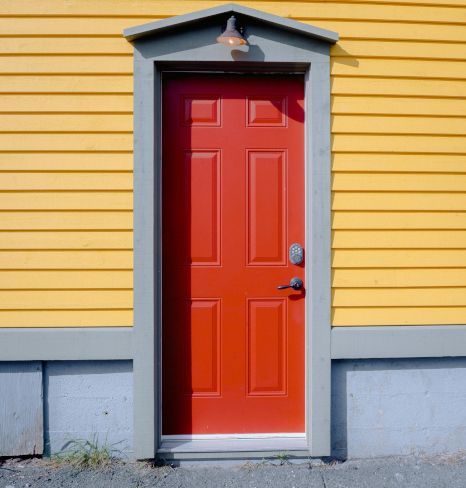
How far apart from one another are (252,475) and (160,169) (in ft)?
7.55

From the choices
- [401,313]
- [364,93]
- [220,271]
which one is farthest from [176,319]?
[364,93]

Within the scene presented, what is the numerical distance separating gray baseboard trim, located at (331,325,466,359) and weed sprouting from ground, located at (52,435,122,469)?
5.86ft

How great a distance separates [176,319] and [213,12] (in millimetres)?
2240

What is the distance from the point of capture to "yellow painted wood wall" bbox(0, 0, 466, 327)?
11.9 feet

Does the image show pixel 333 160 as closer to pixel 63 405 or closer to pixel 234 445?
pixel 234 445

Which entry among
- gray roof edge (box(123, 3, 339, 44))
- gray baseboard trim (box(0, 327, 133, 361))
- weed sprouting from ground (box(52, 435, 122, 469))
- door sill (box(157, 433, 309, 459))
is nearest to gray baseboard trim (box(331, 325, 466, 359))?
door sill (box(157, 433, 309, 459))

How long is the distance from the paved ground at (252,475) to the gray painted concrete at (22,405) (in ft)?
0.51

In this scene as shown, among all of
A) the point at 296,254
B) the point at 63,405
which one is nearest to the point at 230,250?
the point at 296,254

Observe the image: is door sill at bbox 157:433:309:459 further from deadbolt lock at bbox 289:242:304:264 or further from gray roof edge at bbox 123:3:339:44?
gray roof edge at bbox 123:3:339:44

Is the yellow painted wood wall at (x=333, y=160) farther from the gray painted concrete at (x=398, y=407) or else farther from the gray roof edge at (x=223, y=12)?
the gray painted concrete at (x=398, y=407)

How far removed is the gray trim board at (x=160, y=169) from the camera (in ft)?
11.8

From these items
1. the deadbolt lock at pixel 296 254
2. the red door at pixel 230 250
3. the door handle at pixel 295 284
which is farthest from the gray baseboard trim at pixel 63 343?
the deadbolt lock at pixel 296 254

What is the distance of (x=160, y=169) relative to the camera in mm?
3746

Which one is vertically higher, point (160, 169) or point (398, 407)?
A: point (160, 169)
